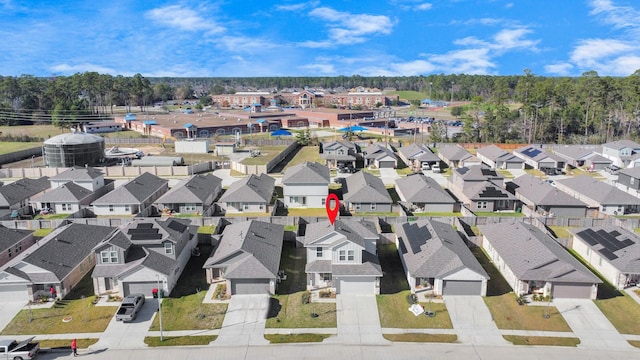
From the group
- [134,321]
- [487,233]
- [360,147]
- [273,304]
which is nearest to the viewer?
[134,321]

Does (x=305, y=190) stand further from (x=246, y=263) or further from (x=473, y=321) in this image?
(x=473, y=321)

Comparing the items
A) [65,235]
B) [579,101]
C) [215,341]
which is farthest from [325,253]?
[579,101]

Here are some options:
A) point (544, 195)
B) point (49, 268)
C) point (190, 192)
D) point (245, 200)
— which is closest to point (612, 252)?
point (544, 195)

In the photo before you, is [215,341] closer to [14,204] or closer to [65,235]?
[65,235]

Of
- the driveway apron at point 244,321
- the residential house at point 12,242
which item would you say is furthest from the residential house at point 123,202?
the driveway apron at point 244,321

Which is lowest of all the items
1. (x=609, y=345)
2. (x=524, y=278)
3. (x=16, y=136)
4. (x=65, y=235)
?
(x=609, y=345)

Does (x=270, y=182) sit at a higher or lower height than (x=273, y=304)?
higher

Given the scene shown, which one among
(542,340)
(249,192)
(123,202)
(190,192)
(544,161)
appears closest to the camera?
(542,340)
